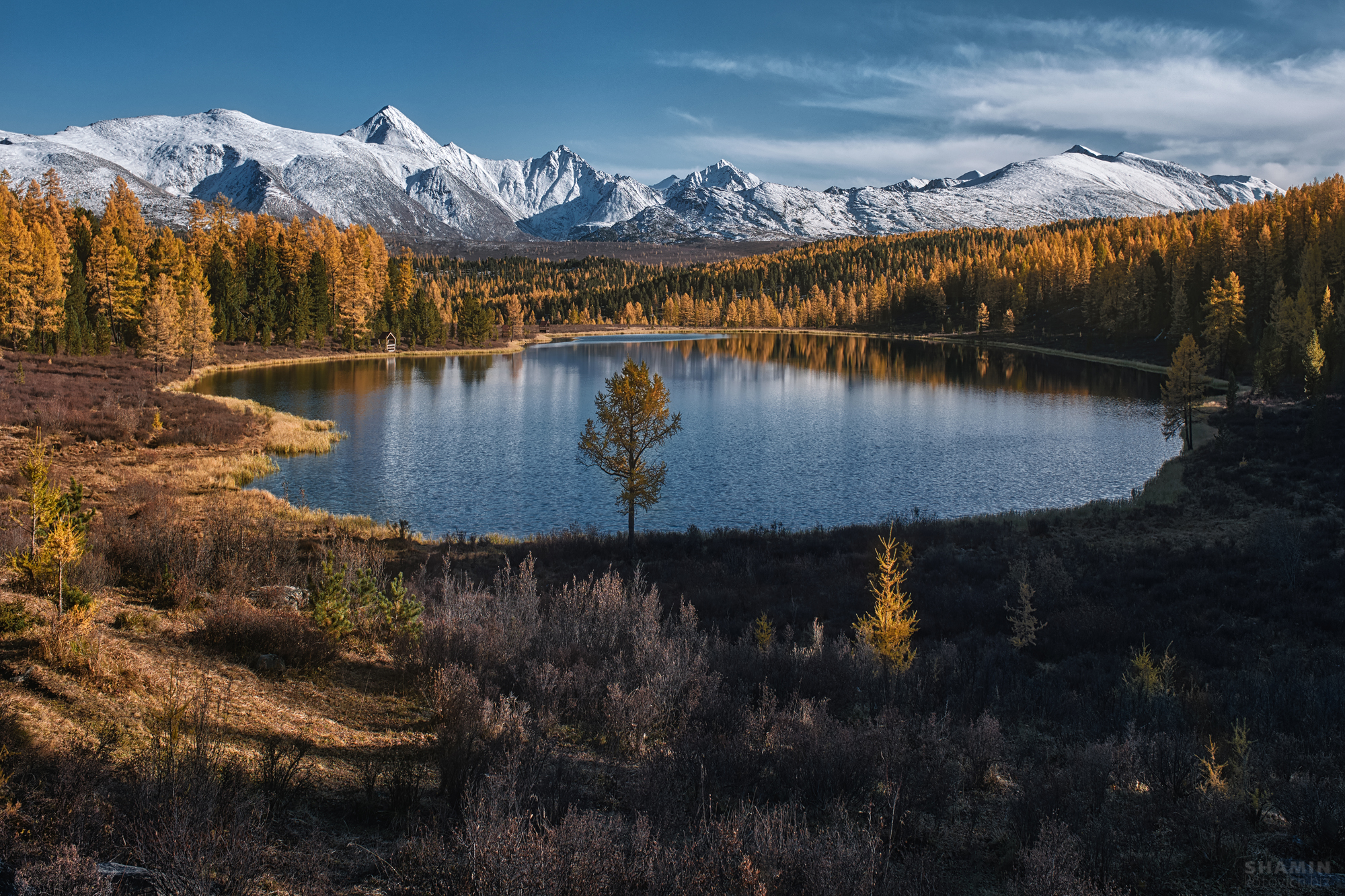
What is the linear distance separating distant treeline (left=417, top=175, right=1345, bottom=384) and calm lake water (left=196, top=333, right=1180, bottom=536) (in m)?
11.3

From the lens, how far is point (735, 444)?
44.0 metres

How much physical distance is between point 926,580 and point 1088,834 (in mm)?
13483

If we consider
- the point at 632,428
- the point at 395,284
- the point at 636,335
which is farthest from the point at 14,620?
the point at 636,335

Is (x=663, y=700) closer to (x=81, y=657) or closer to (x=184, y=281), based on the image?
(x=81, y=657)

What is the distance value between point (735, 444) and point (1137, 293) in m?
91.6

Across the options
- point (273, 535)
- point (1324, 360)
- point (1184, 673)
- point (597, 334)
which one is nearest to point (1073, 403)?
point (1324, 360)

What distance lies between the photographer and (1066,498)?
105ft

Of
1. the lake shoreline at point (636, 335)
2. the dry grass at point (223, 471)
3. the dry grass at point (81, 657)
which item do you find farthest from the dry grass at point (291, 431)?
the dry grass at point (81, 657)

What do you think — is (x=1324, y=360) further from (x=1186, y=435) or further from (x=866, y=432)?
(x=866, y=432)

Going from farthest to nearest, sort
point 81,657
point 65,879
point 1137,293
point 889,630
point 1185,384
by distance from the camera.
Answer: point 1137,293, point 1185,384, point 889,630, point 81,657, point 65,879

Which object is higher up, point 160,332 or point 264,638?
point 160,332

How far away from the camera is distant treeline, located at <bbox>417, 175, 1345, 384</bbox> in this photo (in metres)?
75.4

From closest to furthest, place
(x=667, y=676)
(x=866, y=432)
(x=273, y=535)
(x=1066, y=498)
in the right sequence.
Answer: (x=667, y=676), (x=273, y=535), (x=1066, y=498), (x=866, y=432)

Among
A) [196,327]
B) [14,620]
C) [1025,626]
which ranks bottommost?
[1025,626]
